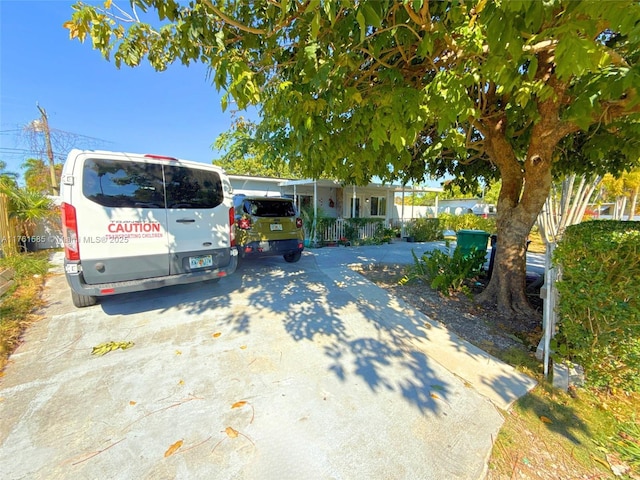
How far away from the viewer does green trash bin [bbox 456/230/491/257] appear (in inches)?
264

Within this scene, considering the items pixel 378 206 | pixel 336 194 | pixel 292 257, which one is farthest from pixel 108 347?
pixel 378 206

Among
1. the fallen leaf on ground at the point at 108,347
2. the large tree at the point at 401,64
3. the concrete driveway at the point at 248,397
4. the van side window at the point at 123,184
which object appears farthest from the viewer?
the van side window at the point at 123,184

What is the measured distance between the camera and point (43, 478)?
63.0 inches

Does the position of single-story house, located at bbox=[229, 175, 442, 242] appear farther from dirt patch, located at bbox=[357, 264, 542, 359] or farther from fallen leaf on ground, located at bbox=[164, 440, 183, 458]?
fallen leaf on ground, located at bbox=[164, 440, 183, 458]

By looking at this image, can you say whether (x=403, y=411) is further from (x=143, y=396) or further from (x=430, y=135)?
(x=430, y=135)

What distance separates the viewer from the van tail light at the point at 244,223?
612 centimetres

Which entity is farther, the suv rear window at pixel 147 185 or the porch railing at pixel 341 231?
the porch railing at pixel 341 231

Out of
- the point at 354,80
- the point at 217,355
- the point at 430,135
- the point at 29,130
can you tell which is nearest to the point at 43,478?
the point at 217,355

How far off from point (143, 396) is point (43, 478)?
0.72 metres

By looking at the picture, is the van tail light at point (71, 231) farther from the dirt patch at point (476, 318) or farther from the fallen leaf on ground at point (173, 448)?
the dirt patch at point (476, 318)

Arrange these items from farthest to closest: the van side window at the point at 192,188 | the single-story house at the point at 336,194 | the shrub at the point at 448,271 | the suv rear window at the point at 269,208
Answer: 1. the single-story house at the point at 336,194
2. the suv rear window at the point at 269,208
3. the shrub at the point at 448,271
4. the van side window at the point at 192,188

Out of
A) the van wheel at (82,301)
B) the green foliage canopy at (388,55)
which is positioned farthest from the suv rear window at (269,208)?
the van wheel at (82,301)

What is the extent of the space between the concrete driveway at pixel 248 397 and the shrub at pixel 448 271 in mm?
1416

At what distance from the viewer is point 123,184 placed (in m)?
3.51
